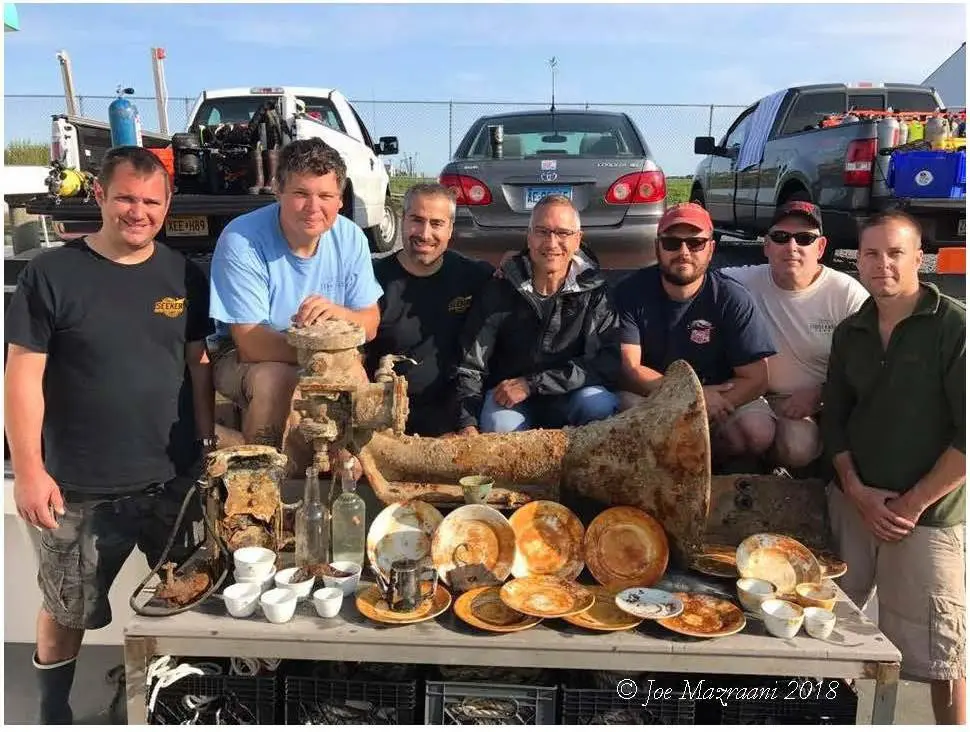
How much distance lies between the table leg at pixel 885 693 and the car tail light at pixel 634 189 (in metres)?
4.30

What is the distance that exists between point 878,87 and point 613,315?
6.80 meters

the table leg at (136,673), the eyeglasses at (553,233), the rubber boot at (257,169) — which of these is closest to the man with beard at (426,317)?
the eyeglasses at (553,233)

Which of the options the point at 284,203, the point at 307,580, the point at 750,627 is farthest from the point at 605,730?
the point at 284,203

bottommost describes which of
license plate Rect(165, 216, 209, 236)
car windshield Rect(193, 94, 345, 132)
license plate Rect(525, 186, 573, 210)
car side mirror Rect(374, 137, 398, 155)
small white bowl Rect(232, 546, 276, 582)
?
small white bowl Rect(232, 546, 276, 582)

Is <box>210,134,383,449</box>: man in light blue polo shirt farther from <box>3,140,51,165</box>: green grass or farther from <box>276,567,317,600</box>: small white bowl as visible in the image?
<box>3,140,51,165</box>: green grass

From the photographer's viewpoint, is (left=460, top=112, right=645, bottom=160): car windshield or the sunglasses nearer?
the sunglasses

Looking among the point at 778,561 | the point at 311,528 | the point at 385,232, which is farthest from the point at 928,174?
the point at 385,232

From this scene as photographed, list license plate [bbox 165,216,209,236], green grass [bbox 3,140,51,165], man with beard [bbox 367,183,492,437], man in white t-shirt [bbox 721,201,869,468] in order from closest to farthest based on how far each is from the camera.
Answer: man in white t-shirt [bbox 721,201,869,468]
man with beard [bbox 367,183,492,437]
license plate [bbox 165,216,209,236]
green grass [bbox 3,140,51,165]

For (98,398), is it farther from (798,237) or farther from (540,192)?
(540,192)

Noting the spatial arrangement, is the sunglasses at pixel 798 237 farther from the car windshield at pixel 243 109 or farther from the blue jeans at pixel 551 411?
the car windshield at pixel 243 109

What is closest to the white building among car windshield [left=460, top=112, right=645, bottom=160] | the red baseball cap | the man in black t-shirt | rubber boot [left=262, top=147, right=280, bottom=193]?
car windshield [left=460, top=112, right=645, bottom=160]

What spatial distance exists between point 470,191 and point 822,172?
3189 mm

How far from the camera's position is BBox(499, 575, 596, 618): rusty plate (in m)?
2.23

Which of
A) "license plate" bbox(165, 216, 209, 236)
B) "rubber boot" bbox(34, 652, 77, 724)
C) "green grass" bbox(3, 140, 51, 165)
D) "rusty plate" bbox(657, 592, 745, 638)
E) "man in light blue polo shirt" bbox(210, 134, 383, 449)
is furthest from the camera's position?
"green grass" bbox(3, 140, 51, 165)
